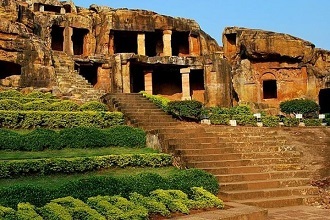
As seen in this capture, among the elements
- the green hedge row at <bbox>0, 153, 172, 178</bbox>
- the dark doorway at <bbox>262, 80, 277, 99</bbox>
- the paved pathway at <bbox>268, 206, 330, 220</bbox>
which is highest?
the dark doorway at <bbox>262, 80, 277, 99</bbox>

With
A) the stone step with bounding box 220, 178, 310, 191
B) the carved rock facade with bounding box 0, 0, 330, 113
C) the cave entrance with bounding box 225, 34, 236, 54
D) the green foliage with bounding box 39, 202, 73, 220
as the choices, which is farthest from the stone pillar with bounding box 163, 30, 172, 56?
the green foliage with bounding box 39, 202, 73, 220

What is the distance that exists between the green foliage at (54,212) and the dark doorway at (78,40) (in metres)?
26.7

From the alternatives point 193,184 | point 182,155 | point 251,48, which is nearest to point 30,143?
point 182,155

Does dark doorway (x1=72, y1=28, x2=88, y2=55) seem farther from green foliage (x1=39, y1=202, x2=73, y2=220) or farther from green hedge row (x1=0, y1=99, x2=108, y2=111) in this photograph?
green foliage (x1=39, y1=202, x2=73, y2=220)

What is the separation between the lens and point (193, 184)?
332 inches

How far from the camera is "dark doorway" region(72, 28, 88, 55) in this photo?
3166 cm

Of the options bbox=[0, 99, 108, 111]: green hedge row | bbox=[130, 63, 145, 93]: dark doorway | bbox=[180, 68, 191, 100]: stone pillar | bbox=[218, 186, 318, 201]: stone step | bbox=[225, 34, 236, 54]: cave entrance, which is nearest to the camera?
bbox=[218, 186, 318, 201]: stone step

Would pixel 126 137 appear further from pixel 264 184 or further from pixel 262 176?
pixel 264 184

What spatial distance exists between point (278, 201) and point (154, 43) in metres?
27.9

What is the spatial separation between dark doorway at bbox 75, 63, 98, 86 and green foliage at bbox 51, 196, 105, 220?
835 inches

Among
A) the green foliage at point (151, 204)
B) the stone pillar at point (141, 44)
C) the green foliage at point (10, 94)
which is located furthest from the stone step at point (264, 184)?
the stone pillar at point (141, 44)

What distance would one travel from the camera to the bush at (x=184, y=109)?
1695 cm

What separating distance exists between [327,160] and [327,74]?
60.9 ft

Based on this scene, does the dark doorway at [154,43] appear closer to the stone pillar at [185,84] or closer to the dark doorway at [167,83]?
the dark doorway at [167,83]
